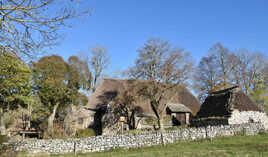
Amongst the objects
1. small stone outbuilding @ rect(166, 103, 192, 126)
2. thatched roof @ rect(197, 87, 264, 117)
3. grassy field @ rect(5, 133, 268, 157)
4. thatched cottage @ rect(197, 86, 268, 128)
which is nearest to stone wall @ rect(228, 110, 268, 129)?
thatched cottage @ rect(197, 86, 268, 128)

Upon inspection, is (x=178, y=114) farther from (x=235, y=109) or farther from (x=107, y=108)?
(x=107, y=108)

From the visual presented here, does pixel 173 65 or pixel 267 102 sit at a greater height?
pixel 173 65

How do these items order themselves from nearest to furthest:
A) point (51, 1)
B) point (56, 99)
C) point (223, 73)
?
point (51, 1), point (56, 99), point (223, 73)

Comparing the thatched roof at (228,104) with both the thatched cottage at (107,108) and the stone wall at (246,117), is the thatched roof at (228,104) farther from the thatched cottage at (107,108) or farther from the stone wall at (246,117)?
the thatched cottage at (107,108)

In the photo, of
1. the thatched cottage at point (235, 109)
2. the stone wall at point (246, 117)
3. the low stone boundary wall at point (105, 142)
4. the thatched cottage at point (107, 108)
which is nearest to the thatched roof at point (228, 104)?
the thatched cottage at point (235, 109)

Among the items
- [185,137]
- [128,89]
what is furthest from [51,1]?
[128,89]

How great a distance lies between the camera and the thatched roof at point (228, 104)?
65.2 ft

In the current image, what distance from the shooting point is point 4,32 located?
20.9ft

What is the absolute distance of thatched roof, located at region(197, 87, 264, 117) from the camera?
19859 millimetres

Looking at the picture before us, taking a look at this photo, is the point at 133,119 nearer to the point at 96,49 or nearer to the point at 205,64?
the point at 205,64

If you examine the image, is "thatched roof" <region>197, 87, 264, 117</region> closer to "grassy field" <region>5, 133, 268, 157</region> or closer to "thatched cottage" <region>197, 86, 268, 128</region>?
"thatched cottage" <region>197, 86, 268, 128</region>

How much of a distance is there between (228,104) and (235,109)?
32.9 inches

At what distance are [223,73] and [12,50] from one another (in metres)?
28.5

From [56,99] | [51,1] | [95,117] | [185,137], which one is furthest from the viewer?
[95,117]
